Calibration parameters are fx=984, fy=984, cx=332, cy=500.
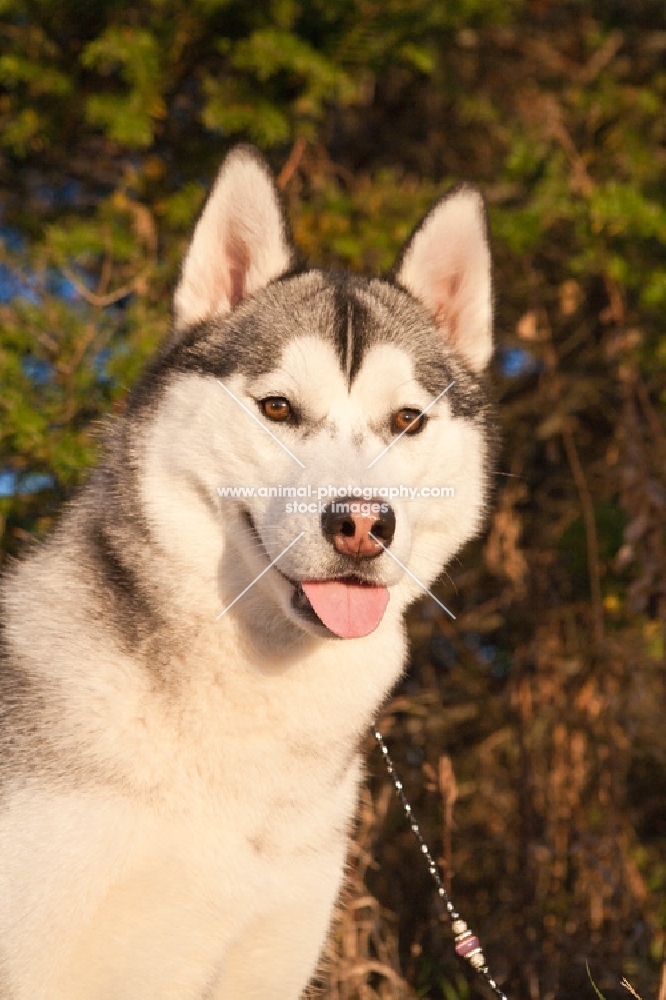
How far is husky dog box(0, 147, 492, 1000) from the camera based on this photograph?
2.49m

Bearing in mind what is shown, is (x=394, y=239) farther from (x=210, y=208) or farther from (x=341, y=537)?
(x=341, y=537)

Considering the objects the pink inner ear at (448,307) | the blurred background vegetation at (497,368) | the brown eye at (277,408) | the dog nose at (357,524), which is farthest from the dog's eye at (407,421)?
the blurred background vegetation at (497,368)

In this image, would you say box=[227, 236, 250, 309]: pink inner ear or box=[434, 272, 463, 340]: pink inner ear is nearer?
box=[227, 236, 250, 309]: pink inner ear

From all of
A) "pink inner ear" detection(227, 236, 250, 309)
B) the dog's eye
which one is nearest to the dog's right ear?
Answer: "pink inner ear" detection(227, 236, 250, 309)

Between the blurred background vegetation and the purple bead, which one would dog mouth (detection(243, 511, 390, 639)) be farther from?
the blurred background vegetation

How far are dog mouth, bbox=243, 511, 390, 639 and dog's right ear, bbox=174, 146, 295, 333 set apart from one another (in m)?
1.02

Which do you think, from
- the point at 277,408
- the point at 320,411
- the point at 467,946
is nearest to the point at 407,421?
the point at 320,411

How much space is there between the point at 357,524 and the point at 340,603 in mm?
277

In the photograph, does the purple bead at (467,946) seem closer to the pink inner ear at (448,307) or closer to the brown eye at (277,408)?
the brown eye at (277,408)

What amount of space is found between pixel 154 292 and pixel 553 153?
243cm

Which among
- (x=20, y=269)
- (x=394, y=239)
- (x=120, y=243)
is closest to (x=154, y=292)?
(x=120, y=243)

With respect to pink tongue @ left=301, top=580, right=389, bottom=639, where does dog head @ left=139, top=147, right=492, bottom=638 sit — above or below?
above

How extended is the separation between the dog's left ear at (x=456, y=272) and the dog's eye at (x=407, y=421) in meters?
0.55

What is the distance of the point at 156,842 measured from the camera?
2.52 metres
